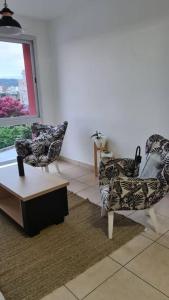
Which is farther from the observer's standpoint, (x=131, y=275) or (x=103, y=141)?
(x=103, y=141)

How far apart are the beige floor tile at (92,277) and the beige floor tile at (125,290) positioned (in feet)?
0.14

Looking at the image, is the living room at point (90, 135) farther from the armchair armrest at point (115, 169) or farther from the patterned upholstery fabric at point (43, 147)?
the patterned upholstery fabric at point (43, 147)

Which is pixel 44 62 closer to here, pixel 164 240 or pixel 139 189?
pixel 139 189

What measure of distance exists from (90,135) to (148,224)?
6.29 ft

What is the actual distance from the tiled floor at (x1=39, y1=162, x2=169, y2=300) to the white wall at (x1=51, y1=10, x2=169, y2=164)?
4.58 feet

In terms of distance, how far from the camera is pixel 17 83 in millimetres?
4109

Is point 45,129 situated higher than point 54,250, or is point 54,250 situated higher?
point 45,129

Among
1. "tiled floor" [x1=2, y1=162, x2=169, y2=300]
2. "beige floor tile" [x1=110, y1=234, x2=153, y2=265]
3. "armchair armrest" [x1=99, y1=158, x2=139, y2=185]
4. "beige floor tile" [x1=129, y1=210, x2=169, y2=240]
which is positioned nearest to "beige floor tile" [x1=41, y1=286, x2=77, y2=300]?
"tiled floor" [x1=2, y1=162, x2=169, y2=300]

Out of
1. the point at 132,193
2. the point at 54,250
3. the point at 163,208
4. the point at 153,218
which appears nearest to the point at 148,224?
the point at 153,218

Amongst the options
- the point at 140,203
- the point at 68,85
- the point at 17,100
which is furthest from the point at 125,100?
the point at 17,100

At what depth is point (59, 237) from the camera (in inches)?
87.4

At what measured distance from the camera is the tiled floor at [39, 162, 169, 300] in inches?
63.1

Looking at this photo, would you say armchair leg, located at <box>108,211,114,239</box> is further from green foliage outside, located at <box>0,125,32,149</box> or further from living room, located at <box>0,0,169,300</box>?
green foliage outside, located at <box>0,125,32,149</box>

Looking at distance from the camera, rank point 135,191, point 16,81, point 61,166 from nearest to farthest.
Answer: point 135,191
point 16,81
point 61,166
